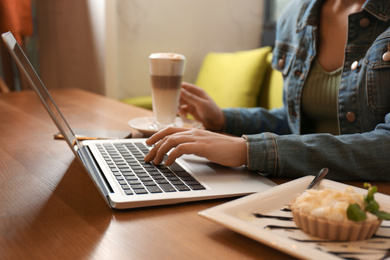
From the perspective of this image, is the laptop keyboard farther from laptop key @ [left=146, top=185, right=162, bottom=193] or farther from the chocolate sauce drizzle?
the chocolate sauce drizzle

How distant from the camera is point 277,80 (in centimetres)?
244

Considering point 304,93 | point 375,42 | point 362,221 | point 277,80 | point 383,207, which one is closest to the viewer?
point 362,221

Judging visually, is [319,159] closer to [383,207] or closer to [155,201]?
[383,207]

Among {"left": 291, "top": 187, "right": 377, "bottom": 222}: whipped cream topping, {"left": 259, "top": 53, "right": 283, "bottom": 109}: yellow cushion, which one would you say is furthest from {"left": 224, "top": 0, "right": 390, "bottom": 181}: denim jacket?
{"left": 259, "top": 53, "right": 283, "bottom": 109}: yellow cushion

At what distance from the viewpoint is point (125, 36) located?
263 cm

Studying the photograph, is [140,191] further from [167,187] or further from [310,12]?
[310,12]

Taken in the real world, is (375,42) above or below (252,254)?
above

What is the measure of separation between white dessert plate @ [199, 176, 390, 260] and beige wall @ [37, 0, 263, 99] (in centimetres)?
211

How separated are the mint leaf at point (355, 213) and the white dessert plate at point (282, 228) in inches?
1.3

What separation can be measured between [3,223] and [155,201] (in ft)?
0.65

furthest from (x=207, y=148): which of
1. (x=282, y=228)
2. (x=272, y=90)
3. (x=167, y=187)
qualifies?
(x=272, y=90)

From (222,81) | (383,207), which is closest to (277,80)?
(222,81)

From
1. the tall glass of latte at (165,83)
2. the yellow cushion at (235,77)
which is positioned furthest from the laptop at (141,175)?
the yellow cushion at (235,77)

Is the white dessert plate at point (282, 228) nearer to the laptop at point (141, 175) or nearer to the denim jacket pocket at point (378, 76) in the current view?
the laptop at point (141, 175)
